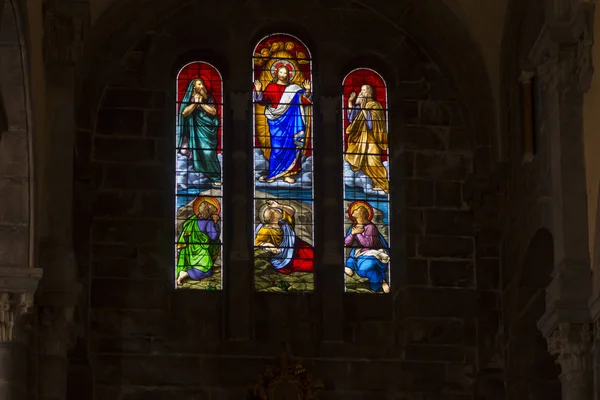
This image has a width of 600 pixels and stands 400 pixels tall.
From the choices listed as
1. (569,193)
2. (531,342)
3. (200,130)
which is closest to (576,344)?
(569,193)

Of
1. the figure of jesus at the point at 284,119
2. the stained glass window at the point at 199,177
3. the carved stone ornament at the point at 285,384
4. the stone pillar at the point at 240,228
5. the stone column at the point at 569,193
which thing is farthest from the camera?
the figure of jesus at the point at 284,119

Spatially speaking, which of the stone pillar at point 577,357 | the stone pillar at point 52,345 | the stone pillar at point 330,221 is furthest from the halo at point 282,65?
the stone pillar at point 577,357

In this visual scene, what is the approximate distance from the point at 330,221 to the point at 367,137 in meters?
1.16

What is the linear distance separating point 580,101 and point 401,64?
159 inches

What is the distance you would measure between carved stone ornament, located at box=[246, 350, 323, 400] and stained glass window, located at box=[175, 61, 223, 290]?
114cm

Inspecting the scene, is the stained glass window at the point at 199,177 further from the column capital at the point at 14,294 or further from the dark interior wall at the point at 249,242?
the column capital at the point at 14,294

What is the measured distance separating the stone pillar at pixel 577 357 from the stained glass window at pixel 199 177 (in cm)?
454

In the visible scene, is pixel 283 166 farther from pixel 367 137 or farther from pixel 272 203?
pixel 367 137

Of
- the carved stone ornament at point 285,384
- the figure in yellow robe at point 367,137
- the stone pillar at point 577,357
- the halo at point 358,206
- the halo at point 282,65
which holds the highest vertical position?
the halo at point 282,65

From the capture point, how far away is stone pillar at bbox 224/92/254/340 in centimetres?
1850

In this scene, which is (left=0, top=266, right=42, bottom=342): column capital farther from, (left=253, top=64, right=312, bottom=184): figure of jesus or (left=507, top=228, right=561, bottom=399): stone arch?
(left=507, top=228, right=561, bottom=399): stone arch

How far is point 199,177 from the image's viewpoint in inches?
754

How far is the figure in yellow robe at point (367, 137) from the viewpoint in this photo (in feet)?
63.8

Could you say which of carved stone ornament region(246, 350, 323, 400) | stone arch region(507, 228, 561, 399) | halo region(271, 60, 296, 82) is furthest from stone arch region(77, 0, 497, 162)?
carved stone ornament region(246, 350, 323, 400)
